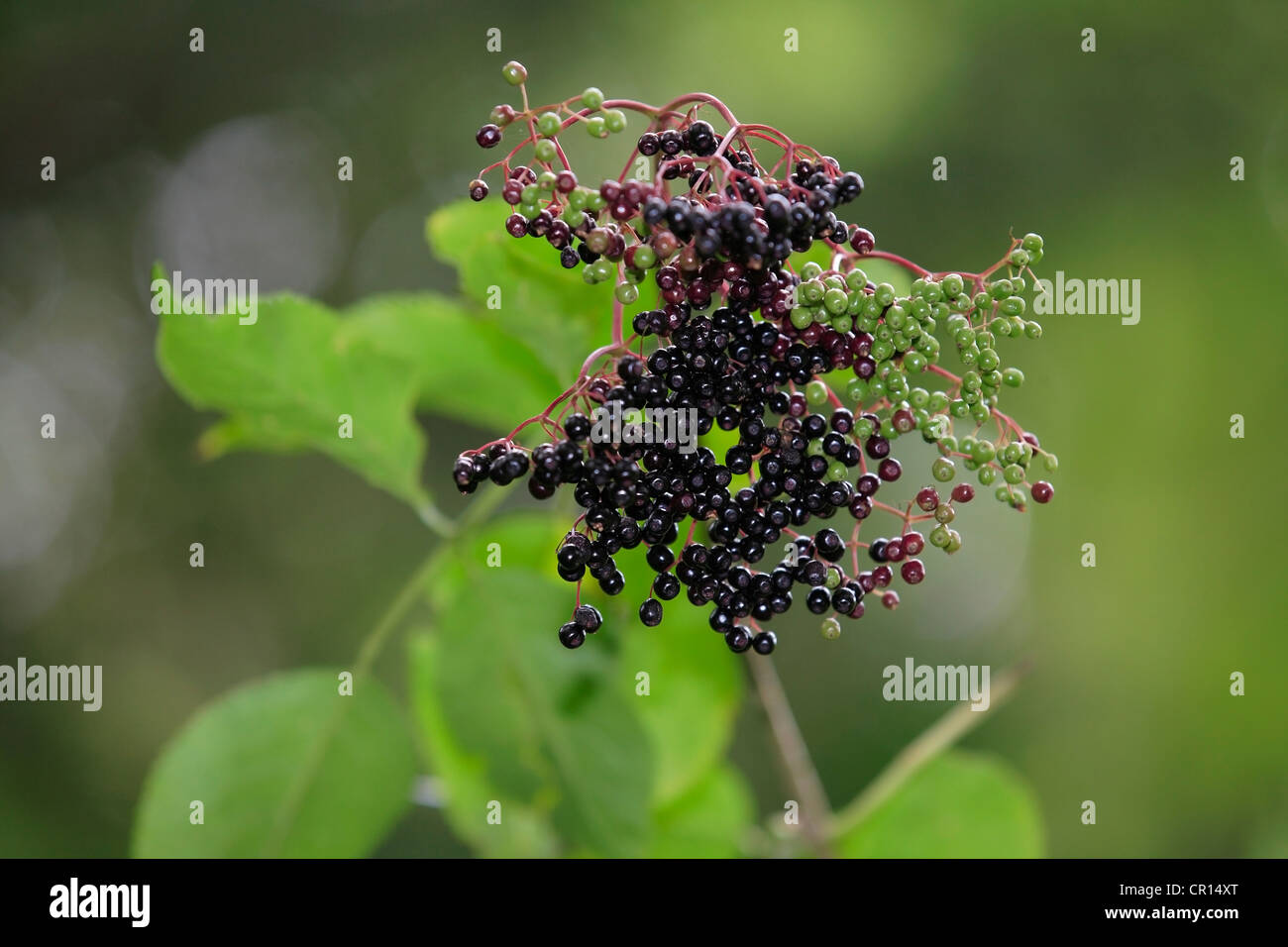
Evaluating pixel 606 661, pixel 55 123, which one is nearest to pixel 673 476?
pixel 606 661

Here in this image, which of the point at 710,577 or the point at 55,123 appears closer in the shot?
the point at 710,577

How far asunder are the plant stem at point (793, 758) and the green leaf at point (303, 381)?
534 millimetres

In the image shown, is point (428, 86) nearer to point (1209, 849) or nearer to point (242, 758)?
point (242, 758)

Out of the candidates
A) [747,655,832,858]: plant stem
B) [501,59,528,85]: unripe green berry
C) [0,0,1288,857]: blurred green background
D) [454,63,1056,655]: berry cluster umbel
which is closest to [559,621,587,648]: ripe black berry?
[454,63,1056,655]: berry cluster umbel

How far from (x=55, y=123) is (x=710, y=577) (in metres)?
4.40

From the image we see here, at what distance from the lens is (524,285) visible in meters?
1.11

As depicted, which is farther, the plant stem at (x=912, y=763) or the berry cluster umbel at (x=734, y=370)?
the plant stem at (x=912, y=763)

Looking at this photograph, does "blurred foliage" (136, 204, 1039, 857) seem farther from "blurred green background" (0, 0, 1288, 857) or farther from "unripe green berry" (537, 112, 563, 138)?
"blurred green background" (0, 0, 1288, 857)

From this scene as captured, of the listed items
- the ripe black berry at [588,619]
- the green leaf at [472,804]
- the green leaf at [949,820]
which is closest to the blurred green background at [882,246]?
the green leaf at [949,820]

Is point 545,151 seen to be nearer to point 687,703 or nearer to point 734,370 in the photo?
point 734,370

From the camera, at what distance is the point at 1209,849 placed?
318 centimetres

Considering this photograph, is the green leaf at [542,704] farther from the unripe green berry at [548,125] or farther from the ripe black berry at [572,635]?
the unripe green berry at [548,125]

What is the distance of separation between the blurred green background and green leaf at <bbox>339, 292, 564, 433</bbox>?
1.66 m

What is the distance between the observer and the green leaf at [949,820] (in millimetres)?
1511
